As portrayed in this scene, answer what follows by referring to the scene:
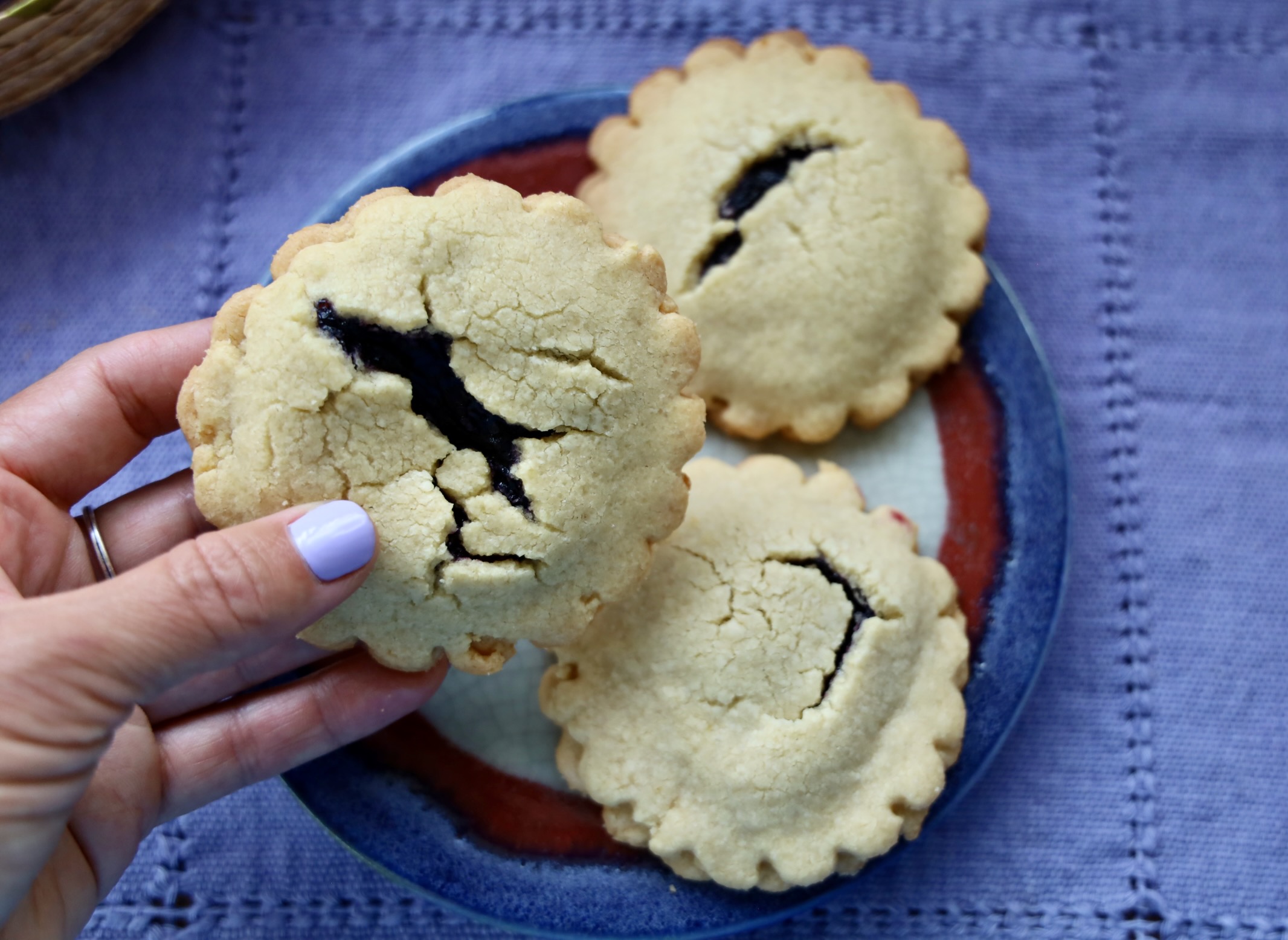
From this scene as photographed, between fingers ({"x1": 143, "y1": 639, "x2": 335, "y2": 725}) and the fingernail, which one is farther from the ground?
the fingernail

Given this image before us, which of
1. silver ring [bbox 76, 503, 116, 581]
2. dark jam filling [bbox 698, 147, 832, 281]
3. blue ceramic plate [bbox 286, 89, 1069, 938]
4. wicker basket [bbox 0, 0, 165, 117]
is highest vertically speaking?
wicker basket [bbox 0, 0, 165, 117]

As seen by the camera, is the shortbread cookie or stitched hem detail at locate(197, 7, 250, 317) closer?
the shortbread cookie

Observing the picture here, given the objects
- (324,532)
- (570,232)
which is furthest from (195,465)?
(570,232)

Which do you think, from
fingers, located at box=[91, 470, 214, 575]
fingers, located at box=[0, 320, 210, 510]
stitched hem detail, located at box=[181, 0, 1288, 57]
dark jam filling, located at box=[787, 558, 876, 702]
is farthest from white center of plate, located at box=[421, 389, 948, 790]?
stitched hem detail, located at box=[181, 0, 1288, 57]

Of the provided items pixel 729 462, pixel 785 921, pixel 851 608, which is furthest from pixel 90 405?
pixel 785 921

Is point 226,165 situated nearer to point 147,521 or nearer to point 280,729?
point 147,521

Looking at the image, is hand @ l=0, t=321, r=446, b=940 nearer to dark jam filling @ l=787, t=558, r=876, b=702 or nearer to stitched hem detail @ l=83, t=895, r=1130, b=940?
stitched hem detail @ l=83, t=895, r=1130, b=940

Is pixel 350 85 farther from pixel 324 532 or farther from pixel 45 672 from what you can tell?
pixel 45 672
